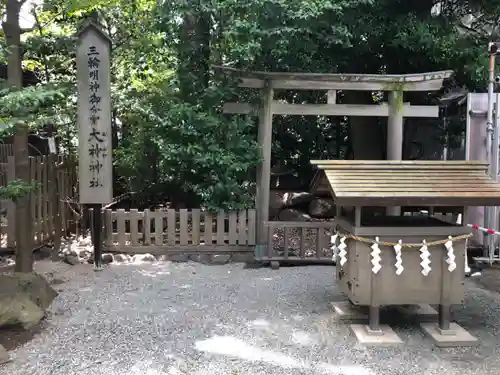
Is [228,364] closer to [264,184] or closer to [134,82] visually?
[264,184]

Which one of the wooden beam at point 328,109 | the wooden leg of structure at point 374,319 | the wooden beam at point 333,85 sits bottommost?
the wooden leg of structure at point 374,319

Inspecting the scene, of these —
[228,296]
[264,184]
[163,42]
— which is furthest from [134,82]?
[228,296]

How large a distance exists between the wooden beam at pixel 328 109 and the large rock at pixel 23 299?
381 centimetres

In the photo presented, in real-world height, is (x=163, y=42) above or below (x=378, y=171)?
above

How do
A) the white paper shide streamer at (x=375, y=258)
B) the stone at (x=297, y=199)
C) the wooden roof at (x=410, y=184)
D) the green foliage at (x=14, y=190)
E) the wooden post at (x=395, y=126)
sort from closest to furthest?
the wooden roof at (x=410, y=184), the white paper shide streamer at (x=375, y=258), the green foliage at (x=14, y=190), the wooden post at (x=395, y=126), the stone at (x=297, y=199)

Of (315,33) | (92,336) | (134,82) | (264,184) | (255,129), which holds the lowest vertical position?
(92,336)

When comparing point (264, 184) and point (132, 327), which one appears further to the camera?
point (264, 184)

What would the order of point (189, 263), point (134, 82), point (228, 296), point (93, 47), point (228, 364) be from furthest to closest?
point (134, 82) < point (189, 263) < point (93, 47) < point (228, 296) < point (228, 364)

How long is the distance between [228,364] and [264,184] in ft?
13.7

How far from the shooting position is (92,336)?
4562mm

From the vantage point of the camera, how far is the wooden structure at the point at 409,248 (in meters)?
4.43

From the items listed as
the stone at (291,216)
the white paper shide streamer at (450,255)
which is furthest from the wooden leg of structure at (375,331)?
the stone at (291,216)

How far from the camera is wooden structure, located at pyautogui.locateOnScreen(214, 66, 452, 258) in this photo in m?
7.52

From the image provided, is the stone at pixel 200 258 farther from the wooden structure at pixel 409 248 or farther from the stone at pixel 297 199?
the stone at pixel 297 199
